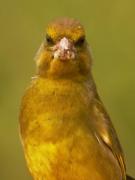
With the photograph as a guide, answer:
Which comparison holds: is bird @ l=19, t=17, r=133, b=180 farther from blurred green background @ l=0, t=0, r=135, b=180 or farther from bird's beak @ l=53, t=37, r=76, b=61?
blurred green background @ l=0, t=0, r=135, b=180

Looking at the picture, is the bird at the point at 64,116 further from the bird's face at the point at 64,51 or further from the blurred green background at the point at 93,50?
the blurred green background at the point at 93,50

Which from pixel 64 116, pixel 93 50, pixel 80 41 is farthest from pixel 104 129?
pixel 93 50

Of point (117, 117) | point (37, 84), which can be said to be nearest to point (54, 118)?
point (37, 84)

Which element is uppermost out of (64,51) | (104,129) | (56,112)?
(64,51)

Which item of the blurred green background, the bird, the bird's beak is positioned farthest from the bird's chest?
the blurred green background

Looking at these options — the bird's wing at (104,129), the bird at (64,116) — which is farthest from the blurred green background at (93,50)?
the bird at (64,116)

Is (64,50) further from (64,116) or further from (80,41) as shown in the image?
(64,116)

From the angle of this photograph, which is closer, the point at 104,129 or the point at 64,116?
the point at 64,116
